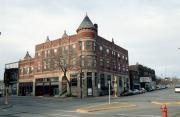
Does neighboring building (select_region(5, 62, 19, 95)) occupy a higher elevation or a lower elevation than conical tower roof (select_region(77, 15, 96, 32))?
lower

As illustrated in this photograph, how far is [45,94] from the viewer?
2854 inches

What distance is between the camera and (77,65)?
64438 millimetres

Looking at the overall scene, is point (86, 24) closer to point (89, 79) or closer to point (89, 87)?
point (89, 79)

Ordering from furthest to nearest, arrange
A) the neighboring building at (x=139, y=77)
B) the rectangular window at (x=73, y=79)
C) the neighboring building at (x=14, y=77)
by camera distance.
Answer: the neighboring building at (x=139, y=77) → the neighboring building at (x=14, y=77) → the rectangular window at (x=73, y=79)

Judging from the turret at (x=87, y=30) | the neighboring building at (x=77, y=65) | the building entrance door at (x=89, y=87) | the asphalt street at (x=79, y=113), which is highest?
the turret at (x=87, y=30)

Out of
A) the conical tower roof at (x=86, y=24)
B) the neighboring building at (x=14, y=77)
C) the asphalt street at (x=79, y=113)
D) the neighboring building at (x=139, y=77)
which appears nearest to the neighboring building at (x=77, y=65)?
the conical tower roof at (x=86, y=24)

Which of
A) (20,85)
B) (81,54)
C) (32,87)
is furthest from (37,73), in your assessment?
(81,54)

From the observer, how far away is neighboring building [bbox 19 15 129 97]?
210 feet

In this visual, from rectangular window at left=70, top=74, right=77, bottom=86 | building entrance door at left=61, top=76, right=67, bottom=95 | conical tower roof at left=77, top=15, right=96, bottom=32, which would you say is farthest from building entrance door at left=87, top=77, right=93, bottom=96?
conical tower roof at left=77, top=15, right=96, bottom=32

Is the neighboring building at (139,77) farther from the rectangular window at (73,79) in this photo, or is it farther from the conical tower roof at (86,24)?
the conical tower roof at (86,24)

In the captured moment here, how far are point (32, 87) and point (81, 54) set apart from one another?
21.5 metres

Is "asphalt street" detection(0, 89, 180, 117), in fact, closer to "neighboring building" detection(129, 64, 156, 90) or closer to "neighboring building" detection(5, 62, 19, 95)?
"neighboring building" detection(5, 62, 19, 95)

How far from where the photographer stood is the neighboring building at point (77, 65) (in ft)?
210

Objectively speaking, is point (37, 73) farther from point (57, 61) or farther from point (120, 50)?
point (120, 50)
